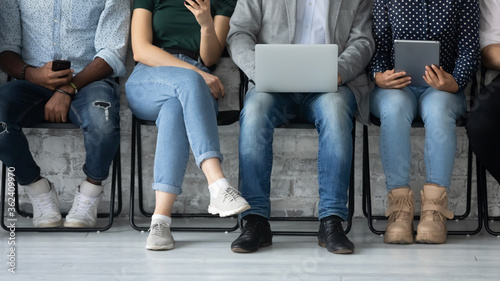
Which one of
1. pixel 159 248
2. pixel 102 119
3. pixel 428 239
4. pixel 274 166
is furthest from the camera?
pixel 274 166

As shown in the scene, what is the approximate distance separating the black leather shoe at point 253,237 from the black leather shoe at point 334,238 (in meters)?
0.21

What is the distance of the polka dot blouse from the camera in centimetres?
300

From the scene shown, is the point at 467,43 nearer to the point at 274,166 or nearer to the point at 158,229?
the point at 274,166

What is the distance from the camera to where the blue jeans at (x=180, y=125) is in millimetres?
2619

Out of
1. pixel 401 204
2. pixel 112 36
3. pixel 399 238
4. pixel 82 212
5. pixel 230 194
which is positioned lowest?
pixel 82 212

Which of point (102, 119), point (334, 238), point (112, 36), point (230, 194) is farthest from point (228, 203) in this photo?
point (112, 36)

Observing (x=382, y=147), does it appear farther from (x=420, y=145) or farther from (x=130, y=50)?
(x=130, y=50)

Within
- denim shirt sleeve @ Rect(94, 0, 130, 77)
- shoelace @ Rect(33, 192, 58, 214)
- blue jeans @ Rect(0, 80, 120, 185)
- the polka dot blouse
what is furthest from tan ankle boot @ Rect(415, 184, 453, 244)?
shoelace @ Rect(33, 192, 58, 214)

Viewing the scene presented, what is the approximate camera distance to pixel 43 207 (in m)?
2.99

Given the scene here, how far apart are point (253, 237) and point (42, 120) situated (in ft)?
3.44

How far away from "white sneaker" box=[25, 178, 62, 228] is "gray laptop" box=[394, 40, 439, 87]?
159 cm

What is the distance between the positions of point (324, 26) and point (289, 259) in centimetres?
106

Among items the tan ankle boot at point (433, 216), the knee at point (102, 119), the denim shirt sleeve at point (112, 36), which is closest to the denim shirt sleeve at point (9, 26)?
the denim shirt sleeve at point (112, 36)

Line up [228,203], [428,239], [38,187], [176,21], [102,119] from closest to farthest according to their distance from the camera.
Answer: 1. [228,203]
2. [428,239]
3. [102,119]
4. [38,187]
5. [176,21]
